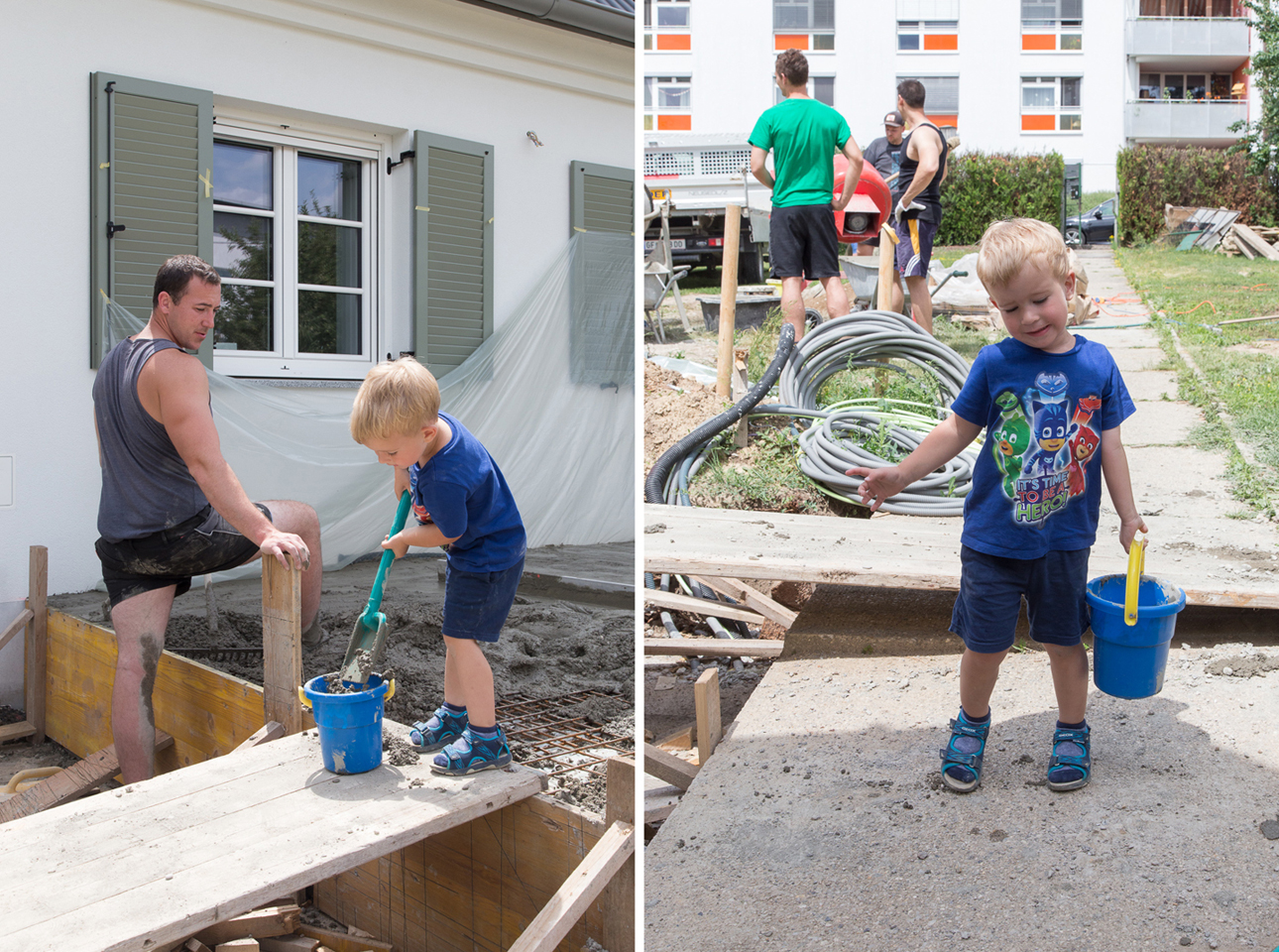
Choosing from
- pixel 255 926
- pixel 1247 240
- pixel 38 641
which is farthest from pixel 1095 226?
pixel 255 926

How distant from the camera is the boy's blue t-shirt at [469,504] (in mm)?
2004

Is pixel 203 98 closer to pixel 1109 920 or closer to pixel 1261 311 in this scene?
pixel 1109 920

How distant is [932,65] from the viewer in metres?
25.1

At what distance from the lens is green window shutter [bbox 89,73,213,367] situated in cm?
401

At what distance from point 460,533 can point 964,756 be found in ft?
3.50

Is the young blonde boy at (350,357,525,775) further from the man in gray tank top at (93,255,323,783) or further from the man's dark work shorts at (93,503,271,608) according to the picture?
the man's dark work shorts at (93,503,271,608)

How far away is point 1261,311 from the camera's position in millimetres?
7152

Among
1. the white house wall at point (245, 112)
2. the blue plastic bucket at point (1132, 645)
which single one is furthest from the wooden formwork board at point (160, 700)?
the blue plastic bucket at point (1132, 645)

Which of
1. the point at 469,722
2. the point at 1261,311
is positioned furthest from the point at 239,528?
the point at 1261,311

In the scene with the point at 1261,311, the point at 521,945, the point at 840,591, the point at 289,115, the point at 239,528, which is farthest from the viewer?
the point at 1261,311

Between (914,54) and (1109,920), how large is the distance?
27.0m

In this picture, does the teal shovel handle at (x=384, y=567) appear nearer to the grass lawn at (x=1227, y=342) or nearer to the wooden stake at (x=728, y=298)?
the wooden stake at (x=728, y=298)

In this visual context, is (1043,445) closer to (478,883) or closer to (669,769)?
(669,769)

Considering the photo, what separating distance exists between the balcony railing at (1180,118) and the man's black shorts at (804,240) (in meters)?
14.5
